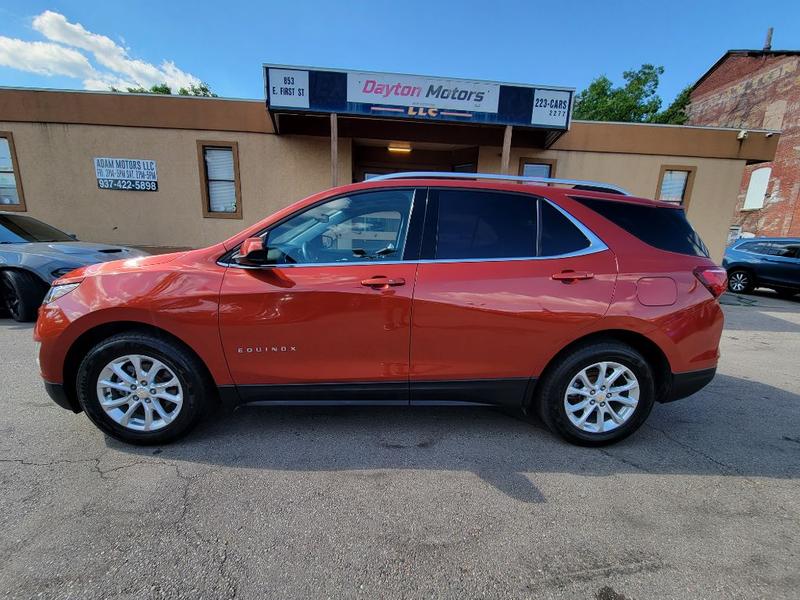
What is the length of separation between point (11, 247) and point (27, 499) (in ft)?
17.2

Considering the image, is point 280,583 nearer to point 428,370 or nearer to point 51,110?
point 428,370

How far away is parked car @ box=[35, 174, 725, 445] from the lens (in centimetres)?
242

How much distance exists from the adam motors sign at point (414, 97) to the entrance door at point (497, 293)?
241 inches

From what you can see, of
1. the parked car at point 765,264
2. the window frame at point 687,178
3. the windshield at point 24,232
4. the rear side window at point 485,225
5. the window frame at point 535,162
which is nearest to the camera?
the rear side window at point 485,225

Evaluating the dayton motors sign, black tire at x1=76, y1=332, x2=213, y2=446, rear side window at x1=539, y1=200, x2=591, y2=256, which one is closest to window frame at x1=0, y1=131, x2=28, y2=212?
the dayton motors sign

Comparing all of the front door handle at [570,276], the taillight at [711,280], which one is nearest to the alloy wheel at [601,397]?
the front door handle at [570,276]

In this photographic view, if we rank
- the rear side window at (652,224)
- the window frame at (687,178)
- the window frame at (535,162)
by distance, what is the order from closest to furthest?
the rear side window at (652,224) < the window frame at (535,162) < the window frame at (687,178)

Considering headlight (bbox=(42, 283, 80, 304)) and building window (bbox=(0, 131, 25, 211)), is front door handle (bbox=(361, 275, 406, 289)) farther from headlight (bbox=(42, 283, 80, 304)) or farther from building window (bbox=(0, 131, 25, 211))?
building window (bbox=(0, 131, 25, 211))

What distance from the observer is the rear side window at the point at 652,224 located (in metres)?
2.67

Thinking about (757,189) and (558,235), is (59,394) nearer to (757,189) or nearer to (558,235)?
(558,235)

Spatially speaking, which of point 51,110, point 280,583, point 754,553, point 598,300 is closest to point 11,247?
point 51,110

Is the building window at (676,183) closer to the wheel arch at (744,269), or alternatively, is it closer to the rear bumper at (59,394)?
the wheel arch at (744,269)

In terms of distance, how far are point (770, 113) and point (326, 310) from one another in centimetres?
3162

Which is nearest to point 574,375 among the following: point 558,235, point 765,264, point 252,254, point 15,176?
point 558,235
